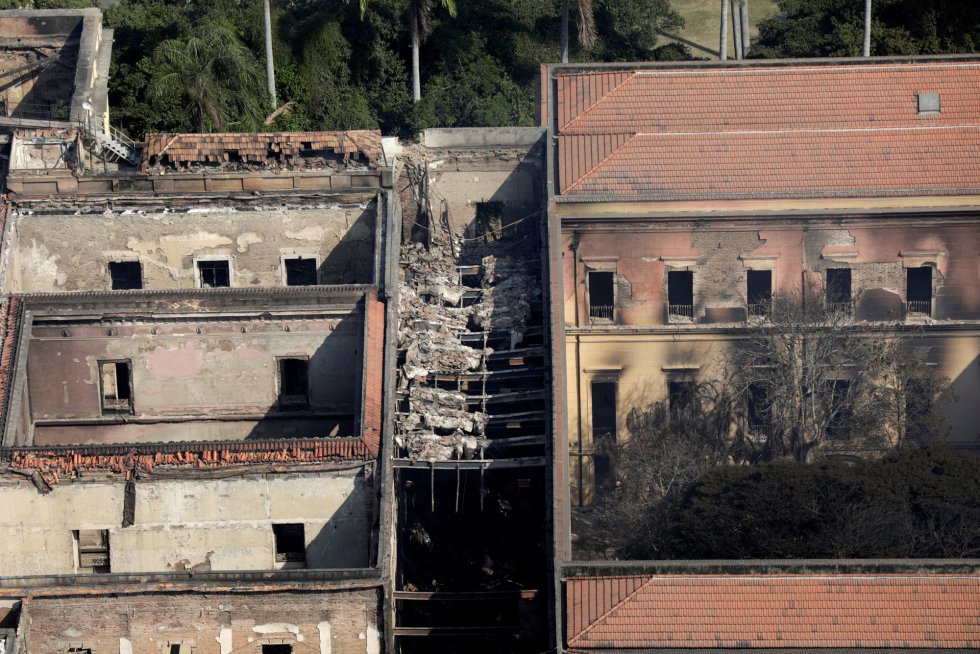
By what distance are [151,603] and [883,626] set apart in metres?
14.1

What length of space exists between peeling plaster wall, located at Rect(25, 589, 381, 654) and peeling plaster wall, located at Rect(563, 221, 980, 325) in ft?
37.8

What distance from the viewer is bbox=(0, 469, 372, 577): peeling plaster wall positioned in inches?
1374

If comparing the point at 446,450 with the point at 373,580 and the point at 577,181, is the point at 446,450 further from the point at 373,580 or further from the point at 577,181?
the point at 577,181

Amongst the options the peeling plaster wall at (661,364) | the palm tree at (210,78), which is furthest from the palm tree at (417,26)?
the peeling plaster wall at (661,364)

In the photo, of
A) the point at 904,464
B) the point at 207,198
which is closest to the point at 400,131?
the point at 207,198

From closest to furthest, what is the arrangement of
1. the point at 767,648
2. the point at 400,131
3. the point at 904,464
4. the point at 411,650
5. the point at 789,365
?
1. the point at 767,648
2. the point at 411,650
3. the point at 904,464
4. the point at 789,365
5. the point at 400,131

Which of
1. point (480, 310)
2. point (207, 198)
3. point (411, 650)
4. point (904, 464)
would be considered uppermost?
point (207, 198)

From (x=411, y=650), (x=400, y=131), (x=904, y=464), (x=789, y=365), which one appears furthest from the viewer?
(x=400, y=131)

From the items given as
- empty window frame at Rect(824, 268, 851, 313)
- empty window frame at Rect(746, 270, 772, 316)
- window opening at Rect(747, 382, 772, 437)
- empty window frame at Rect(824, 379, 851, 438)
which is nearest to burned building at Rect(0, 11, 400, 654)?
empty window frame at Rect(746, 270, 772, 316)

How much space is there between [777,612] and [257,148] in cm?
1883

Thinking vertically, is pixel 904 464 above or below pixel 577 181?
below

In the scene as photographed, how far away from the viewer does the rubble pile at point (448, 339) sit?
123 ft

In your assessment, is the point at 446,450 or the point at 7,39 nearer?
the point at 446,450

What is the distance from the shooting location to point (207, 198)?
41.7 m
